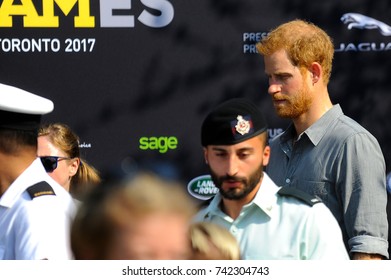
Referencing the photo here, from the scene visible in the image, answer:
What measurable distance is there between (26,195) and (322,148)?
0.97 metres

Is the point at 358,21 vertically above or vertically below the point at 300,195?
above

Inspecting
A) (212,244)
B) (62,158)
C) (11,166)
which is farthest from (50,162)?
(212,244)

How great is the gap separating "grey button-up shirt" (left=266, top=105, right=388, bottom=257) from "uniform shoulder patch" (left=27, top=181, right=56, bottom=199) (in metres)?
0.84

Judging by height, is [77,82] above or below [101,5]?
below

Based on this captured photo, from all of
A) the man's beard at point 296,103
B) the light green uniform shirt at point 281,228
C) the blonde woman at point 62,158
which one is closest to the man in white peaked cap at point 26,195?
the light green uniform shirt at point 281,228

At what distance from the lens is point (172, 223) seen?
3.83ft

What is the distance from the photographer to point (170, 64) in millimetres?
4488

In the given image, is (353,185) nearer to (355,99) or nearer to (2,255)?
(2,255)

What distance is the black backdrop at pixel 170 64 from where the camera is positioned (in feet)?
14.6

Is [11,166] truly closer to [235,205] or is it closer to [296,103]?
→ [235,205]

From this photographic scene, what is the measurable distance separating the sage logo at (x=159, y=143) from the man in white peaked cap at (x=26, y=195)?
2.27 meters

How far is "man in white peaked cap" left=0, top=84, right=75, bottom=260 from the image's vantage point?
6.31 ft

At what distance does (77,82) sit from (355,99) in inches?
60.2
